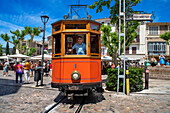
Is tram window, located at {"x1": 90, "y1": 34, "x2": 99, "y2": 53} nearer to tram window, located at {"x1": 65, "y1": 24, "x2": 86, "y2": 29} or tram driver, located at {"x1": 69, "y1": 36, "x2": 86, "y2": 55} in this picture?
tram driver, located at {"x1": 69, "y1": 36, "x2": 86, "y2": 55}

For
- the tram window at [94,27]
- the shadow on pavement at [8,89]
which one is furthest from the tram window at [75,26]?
the shadow on pavement at [8,89]

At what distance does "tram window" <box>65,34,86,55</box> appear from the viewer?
6.16 metres

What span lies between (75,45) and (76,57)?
54 centimetres

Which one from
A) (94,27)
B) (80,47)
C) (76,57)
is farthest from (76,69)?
(94,27)

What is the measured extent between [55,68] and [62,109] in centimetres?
168

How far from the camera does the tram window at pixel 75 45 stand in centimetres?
616

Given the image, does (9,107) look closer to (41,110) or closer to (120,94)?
(41,110)

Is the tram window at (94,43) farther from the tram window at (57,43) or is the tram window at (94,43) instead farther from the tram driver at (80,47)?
the tram window at (57,43)

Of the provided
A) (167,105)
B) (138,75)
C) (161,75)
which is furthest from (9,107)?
(161,75)

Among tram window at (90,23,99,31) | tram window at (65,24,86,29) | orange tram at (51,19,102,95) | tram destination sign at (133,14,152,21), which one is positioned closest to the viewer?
orange tram at (51,19,102,95)

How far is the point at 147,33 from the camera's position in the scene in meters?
37.8

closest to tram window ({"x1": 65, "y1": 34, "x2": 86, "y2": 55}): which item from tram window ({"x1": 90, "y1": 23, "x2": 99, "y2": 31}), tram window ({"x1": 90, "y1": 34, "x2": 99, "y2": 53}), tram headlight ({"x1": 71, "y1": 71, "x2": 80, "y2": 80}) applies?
tram window ({"x1": 90, "y1": 34, "x2": 99, "y2": 53})

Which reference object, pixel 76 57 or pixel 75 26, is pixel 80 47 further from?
pixel 75 26

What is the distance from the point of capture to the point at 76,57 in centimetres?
602
